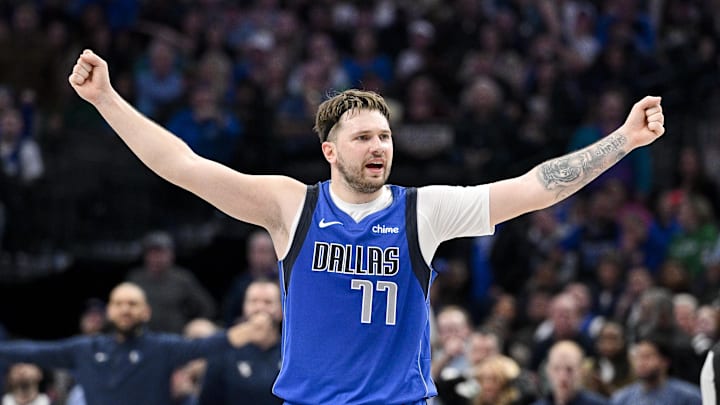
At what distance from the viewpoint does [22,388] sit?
41.0 feet

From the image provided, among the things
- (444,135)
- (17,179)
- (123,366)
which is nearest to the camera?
(123,366)

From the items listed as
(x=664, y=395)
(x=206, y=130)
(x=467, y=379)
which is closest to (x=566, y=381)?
(x=664, y=395)

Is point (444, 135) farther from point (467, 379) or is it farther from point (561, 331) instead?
point (467, 379)

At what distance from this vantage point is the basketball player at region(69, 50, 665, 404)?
6078 mm

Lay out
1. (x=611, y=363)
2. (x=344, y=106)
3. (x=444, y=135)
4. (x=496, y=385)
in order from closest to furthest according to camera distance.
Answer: (x=344, y=106) < (x=496, y=385) < (x=611, y=363) < (x=444, y=135)

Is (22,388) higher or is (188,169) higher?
(188,169)

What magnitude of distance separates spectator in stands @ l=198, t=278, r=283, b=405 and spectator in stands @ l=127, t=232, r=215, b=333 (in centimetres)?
311

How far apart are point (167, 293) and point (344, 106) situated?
26.5 ft

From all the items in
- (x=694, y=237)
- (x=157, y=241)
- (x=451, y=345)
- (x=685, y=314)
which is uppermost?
(x=694, y=237)

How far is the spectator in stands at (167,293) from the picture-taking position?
14.0 metres

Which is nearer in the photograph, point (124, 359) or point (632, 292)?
point (124, 359)

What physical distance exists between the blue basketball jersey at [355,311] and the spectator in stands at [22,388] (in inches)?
271

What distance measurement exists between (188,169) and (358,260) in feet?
2.93

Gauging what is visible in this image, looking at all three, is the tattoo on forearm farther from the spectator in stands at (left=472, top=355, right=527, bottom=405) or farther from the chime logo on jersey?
the spectator in stands at (left=472, top=355, right=527, bottom=405)
